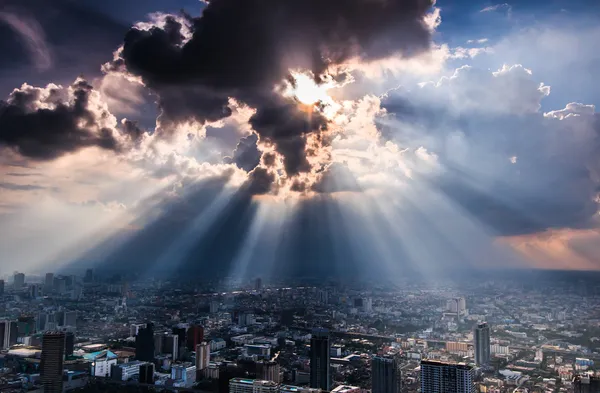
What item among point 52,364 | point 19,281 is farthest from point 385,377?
point 19,281

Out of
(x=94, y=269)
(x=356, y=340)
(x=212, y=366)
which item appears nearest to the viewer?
(x=212, y=366)

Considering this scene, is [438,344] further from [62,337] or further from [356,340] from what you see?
[62,337]

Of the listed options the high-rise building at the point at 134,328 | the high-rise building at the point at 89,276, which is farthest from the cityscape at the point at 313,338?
the high-rise building at the point at 89,276

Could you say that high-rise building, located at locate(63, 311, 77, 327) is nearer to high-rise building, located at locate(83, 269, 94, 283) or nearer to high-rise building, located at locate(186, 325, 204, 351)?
high-rise building, located at locate(186, 325, 204, 351)

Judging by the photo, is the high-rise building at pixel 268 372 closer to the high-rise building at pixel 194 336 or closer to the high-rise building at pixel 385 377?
the high-rise building at pixel 385 377

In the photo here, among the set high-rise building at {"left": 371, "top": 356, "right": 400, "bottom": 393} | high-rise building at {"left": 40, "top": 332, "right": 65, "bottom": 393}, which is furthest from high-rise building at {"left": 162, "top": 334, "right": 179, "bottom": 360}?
high-rise building at {"left": 371, "top": 356, "right": 400, "bottom": 393}

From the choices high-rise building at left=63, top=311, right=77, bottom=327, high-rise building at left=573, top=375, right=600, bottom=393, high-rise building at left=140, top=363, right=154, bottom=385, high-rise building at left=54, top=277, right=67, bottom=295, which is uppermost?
high-rise building at left=54, top=277, right=67, bottom=295

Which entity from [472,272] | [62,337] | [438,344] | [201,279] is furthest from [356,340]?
[201,279]
